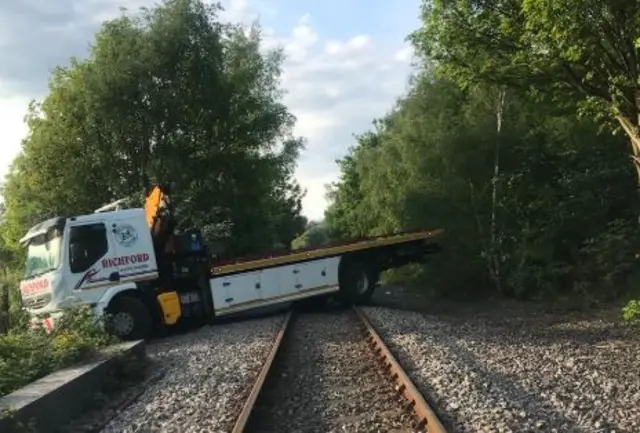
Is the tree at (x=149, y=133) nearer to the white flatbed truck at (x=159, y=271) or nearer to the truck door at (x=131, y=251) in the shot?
the white flatbed truck at (x=159, y=271)

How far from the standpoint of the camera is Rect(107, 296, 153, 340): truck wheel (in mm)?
17981

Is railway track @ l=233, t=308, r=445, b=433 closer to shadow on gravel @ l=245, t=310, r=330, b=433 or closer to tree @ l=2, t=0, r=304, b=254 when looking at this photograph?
shadow on gravel @ l=245, t=310, r=330, b=433

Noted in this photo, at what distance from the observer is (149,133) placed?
30750 millimetres

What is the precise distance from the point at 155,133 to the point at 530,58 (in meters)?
19.5

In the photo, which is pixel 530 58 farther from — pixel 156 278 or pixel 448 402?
pixel 156 278

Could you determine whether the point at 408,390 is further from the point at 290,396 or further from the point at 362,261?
the point at 362,261

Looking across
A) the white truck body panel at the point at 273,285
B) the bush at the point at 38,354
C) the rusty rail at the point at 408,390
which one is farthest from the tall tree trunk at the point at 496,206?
the bush at the point at 38,354

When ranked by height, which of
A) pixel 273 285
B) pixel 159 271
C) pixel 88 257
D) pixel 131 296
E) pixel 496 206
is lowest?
pixel 273 285

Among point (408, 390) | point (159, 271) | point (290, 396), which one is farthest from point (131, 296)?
point (408, 390)

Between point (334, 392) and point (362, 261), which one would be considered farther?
point (362, 261)

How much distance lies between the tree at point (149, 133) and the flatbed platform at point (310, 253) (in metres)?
8.26

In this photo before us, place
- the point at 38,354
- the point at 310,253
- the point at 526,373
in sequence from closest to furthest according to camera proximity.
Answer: the point at 526,373 < the point at 38,354 < the point at 310,253

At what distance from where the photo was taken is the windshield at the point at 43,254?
58.3 ft

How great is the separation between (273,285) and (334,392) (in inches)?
474
